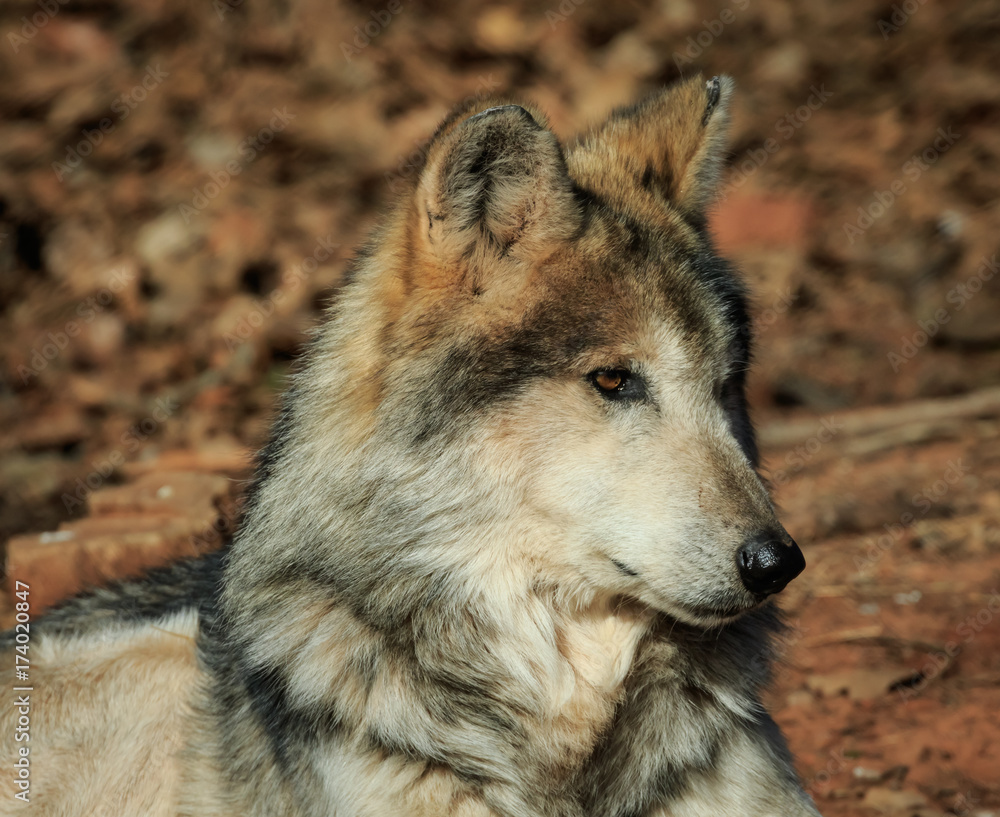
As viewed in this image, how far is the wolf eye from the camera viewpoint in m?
3.02

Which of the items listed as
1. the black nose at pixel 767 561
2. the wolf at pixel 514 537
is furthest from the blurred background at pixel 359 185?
the black nose at pixel 767 561

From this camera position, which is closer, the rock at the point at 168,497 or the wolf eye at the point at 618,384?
the wolf eye at the point at 618,384

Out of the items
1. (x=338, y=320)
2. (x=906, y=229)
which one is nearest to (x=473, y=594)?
(x=338, y=320)

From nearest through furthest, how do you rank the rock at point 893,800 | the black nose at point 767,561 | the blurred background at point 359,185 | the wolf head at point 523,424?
the black nose at point 767,561, the wolf head at point 523,424, the rock at point 893,800, the blurred background at point 359,185

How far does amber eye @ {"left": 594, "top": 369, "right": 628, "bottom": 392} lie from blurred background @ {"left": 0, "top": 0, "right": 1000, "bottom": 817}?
5272 mm

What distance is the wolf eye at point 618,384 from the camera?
3.02 metres

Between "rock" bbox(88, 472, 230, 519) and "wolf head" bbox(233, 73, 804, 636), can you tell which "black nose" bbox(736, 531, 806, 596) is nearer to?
"wolf head" bbox(233, 73, 804, 636)

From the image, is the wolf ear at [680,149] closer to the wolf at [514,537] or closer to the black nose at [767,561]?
the wolf at [514,537]

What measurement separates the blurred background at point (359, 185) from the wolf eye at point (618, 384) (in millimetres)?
5242

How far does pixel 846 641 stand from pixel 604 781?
2.78 meters

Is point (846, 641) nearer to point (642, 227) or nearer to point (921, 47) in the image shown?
point (642, 227)

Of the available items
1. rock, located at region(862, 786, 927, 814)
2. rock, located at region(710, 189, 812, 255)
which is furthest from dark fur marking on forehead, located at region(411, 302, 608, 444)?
rock, located at region(710, 189, 812, 255)

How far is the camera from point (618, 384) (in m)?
3.04

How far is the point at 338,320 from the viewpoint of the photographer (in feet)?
11.3
